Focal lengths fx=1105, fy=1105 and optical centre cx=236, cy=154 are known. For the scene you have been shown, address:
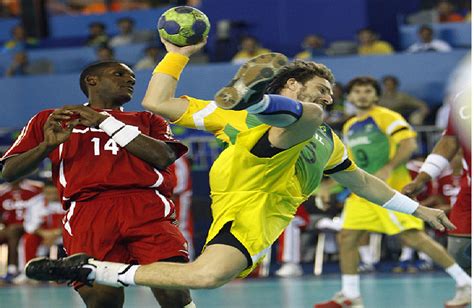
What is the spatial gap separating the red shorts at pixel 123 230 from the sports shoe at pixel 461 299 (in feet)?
12.0

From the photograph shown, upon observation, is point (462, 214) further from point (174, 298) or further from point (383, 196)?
point (174, 298)

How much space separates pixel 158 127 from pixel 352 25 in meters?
11.0

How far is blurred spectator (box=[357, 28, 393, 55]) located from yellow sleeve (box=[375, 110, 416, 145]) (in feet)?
19.3

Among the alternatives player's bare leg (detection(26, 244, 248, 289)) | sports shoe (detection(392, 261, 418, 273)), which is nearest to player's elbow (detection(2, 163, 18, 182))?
player's bare leg (detection(26, 244, 248, 289))

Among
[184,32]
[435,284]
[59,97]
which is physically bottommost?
[435,284]

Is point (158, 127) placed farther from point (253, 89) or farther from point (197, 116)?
point (253, 89)

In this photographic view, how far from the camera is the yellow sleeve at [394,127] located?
1020cm

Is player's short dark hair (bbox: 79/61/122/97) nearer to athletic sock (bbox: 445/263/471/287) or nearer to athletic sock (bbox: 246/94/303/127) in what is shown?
athletic sock (bbox: 246/94/303/127)

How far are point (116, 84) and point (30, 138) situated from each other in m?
0.58

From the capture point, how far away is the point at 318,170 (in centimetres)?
609

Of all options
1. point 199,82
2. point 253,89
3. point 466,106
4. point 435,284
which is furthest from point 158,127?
point 199,82

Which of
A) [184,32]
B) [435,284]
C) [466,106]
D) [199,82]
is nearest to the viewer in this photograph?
[184,32]

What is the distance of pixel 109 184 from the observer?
241 inches

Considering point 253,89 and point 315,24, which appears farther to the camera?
point 315,24
